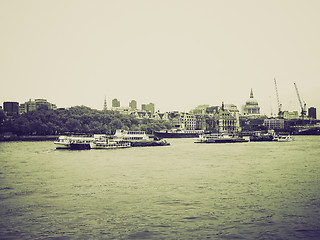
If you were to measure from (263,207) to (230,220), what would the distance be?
4.69 m

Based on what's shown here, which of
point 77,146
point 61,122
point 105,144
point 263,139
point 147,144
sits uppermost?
point 61,122

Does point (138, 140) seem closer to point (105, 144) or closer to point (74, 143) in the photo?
point (105, 144)

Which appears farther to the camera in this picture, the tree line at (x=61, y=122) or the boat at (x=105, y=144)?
the tree line at (x=61, y=122)

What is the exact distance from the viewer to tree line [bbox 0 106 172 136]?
15988cm

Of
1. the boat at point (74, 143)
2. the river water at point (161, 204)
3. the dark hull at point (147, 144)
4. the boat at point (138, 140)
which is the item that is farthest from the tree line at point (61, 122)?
the river water at point (161, 204)

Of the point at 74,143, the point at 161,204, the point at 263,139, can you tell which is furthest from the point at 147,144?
the point at 161,204

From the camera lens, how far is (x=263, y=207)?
29.8 m

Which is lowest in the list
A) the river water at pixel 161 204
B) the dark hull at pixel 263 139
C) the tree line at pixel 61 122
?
the river water at pixel 161 204

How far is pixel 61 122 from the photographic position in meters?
170

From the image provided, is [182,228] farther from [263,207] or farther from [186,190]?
[186,190]

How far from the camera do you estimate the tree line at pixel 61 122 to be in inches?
6294

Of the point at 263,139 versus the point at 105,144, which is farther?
the point at 263,139

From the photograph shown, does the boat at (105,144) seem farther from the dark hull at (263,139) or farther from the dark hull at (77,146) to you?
the dark hull at (263,139)

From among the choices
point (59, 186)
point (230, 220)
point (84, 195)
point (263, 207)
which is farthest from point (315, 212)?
point (59, 186)
